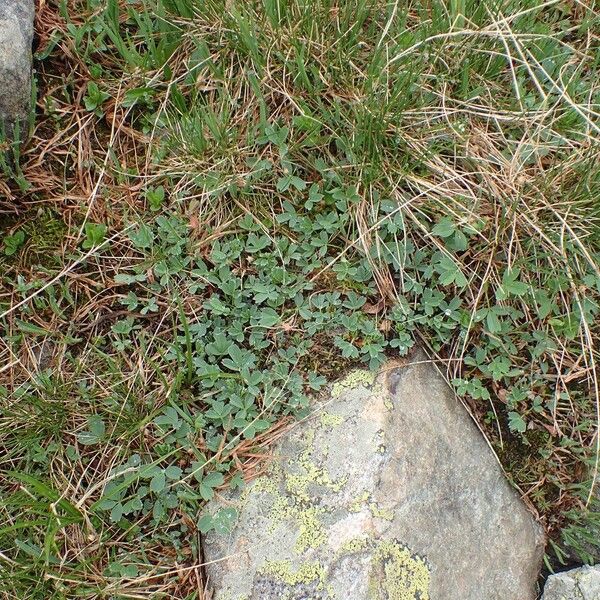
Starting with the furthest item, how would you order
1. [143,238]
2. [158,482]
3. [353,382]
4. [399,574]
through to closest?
[143,238], [353,382], [158,482], [399,574]

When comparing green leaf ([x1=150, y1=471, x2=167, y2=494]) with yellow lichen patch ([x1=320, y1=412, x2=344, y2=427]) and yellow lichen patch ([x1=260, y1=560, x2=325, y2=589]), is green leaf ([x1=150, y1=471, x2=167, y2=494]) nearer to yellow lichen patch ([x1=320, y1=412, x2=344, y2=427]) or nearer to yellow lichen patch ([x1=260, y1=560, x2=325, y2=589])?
yellow lichen patch ([x1=260, y1=560, x2=325, y2=589])

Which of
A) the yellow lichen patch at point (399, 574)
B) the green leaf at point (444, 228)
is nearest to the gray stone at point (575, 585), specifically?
the yellow lichen patch at point (399, 574)

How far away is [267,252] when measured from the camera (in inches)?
109

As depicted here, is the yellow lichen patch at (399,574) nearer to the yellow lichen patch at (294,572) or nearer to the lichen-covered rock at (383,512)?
the lichen-covered rock at (383,512)

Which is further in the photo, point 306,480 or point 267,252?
point 267,252

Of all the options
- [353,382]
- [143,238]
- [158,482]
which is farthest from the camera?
[143,238]

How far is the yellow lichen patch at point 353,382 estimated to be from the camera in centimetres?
264

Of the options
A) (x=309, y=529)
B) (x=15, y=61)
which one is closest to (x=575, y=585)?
(x=309, y=529)

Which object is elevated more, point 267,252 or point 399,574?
point 267,252

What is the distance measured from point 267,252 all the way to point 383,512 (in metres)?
1.13

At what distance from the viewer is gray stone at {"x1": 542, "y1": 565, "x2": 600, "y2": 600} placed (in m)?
2.59

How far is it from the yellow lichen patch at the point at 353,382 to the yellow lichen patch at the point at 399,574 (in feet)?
1.93

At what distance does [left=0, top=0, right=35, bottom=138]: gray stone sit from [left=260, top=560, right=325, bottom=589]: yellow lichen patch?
205 centimetres

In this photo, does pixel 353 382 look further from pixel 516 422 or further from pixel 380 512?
pixel 516 422
